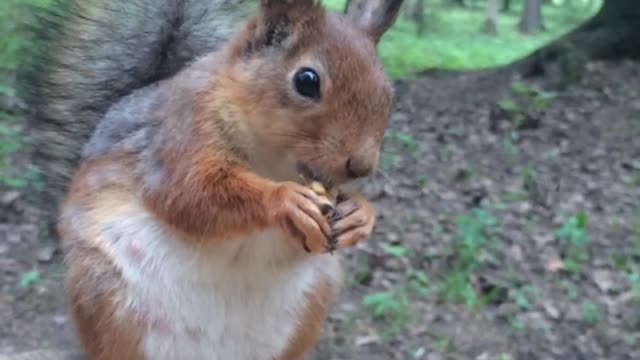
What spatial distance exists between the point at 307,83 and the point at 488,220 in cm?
284

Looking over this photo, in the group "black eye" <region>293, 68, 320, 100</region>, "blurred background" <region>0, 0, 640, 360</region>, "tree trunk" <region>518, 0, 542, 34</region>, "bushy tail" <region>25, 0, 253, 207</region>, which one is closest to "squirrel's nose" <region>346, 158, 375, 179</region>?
"black eye" <region>293, 68, 320, 100</region>

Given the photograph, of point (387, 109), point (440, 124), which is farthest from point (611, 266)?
point (387, 109)

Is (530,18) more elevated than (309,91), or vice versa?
(309,91)

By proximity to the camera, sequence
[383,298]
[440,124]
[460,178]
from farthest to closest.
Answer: [440,124], [460,178], [383,298]

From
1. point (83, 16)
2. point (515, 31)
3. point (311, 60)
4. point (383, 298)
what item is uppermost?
point (311, 60)

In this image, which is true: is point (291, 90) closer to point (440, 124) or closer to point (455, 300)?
point (455, 300)

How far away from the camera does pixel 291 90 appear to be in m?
1.71

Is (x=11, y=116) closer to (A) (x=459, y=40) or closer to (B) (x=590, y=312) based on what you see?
(B) (x=590, y=312)

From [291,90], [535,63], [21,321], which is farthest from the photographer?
[535,63]

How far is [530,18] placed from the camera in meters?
15.6

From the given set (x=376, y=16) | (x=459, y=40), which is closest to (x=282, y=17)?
(x=376, y=16)

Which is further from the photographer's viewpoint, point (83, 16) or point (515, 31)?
point (515, 31)

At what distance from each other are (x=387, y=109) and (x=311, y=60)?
0.51 ft

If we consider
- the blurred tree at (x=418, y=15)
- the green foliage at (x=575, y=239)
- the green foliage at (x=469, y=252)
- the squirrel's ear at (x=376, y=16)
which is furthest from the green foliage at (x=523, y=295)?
the blurred tree at (x=418, y=15)
